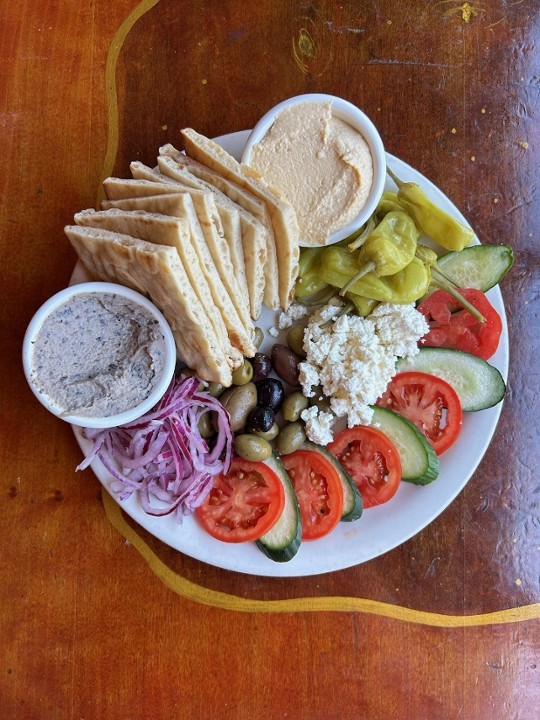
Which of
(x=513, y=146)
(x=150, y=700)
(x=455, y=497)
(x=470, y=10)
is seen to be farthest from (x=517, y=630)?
(x=470, y=10)

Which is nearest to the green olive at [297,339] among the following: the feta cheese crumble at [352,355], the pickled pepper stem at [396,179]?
the feta cheese crumble at [352,355]

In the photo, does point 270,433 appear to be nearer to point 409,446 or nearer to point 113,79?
point 409,446

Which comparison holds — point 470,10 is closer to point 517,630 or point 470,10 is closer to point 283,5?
point 283,5

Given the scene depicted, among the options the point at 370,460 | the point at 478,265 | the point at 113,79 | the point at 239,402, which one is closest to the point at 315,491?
the point at 370,460

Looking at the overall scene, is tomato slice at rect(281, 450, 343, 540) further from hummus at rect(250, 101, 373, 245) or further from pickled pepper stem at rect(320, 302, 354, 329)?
hummus at rect(250, 101, 373, 245)

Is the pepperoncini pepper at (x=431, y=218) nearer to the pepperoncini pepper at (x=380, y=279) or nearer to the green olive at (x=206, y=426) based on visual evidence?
the pepperoncini pepper at (x=380, y=279)

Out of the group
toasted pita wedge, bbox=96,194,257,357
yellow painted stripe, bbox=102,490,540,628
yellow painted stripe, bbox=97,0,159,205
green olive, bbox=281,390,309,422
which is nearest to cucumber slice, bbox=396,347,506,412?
green olive, bbox=281,390,309,422
